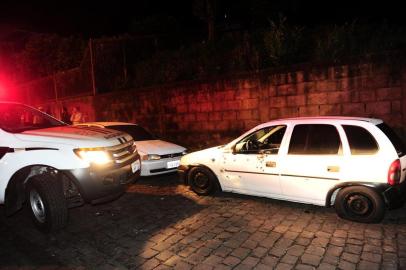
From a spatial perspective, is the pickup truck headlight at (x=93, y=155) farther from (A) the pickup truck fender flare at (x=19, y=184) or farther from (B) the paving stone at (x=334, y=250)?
(B) the paving stone at (x=334, y=250)

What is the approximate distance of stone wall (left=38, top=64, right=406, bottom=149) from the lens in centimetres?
824

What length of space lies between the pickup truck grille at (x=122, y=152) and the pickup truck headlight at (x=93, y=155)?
0.14m

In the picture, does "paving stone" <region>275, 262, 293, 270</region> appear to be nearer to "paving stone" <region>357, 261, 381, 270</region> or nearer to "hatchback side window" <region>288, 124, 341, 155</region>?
"paving stone" <region>357, 261, 381, 270</region>

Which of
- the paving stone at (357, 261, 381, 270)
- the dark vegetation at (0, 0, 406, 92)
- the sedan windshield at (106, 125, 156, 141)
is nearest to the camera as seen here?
the paving stone at (357, 261, 381, 270)

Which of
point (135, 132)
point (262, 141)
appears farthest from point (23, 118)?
point (262, 141)

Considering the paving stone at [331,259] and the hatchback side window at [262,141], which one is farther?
the hatchback side window at [262,141]

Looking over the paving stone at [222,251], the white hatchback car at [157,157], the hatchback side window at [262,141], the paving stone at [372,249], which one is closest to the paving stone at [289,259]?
the paving stone at [222,251]

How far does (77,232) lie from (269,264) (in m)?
2.82

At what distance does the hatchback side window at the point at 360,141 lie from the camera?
480 cm

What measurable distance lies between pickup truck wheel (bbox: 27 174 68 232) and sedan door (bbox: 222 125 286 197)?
109 inches

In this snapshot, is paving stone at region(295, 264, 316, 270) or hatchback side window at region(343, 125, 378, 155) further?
hatchback side window at region(343, 125, 378, 155)

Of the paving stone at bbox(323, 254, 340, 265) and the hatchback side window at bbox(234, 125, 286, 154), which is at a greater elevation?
the hatchback side window at bbox(234, 125, 286, 154)

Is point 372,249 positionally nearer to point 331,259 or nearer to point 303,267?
point 331,259

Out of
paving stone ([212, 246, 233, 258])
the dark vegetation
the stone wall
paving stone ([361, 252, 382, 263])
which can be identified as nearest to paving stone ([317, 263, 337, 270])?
paving stone ([361, 252, 382, 263])
